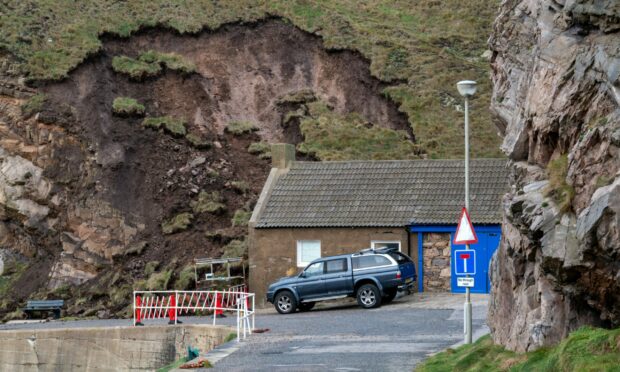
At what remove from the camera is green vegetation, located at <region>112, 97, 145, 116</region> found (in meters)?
45.9

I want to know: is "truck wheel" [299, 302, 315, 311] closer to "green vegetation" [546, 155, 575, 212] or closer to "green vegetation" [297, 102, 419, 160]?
"green vegetation" [297, 102, 419, 160]

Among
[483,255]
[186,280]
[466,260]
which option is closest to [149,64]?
[186,280]

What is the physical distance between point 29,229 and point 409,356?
2480cm

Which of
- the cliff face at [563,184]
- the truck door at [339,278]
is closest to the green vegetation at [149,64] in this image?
the truck door at [339,278]

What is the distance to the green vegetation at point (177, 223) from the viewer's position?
4000 cm

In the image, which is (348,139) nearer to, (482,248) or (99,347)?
(482,248)

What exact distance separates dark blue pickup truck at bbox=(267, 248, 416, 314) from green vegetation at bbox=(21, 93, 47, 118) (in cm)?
1743

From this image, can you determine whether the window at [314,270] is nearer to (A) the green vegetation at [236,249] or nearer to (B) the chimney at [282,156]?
(A) the green vegetation at [236,249]

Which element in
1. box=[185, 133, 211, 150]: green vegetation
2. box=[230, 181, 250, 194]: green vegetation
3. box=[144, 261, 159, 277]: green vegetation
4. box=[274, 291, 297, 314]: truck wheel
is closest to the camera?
box=[274, 291, 297, 314]: truck wheel

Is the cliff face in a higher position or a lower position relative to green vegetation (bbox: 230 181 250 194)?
lower

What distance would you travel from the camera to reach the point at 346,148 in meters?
46.4

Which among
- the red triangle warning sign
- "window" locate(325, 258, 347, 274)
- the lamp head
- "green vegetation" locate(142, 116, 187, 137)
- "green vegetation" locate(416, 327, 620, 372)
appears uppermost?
"green vegetation" locate(142, 116, 187, 137)

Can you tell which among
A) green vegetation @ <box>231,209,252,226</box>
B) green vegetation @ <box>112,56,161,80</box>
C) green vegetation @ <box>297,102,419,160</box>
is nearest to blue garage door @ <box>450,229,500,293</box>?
green vegetation @ <box>231,209,252,226</box>

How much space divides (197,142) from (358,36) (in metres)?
14.1
